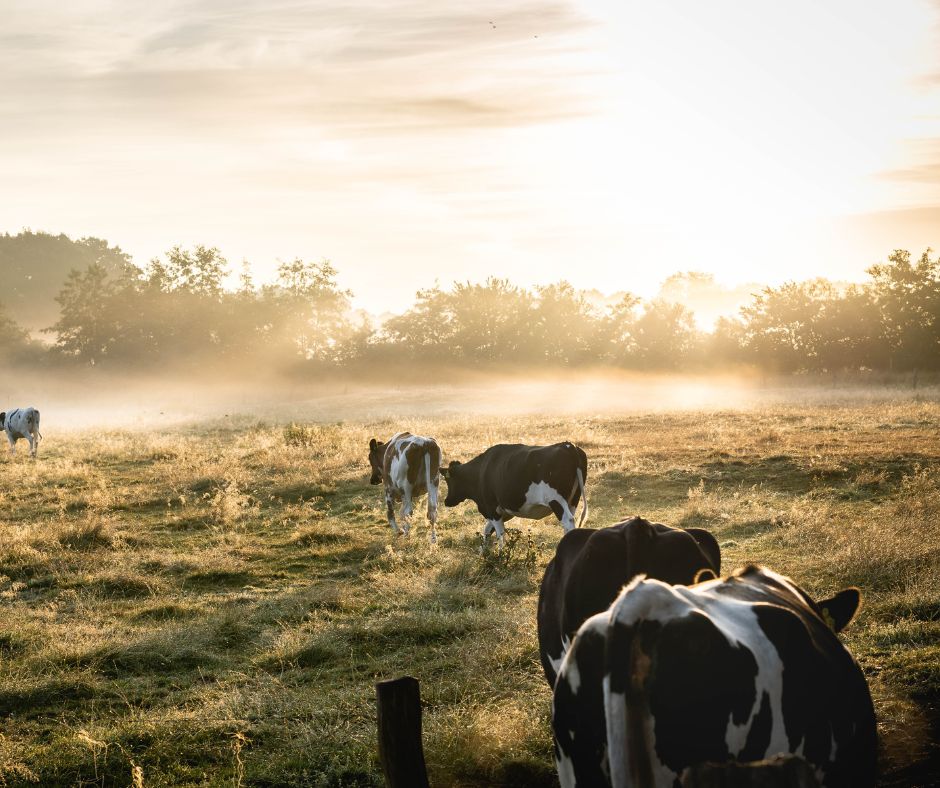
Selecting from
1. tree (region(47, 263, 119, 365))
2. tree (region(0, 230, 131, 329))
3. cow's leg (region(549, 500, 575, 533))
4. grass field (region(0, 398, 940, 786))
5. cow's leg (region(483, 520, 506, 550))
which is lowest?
grass field (region(0, 398, 940, 786))

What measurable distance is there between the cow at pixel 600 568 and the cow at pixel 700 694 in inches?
62.2

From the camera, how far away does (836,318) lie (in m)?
58.3

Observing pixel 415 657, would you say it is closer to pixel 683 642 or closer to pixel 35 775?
pixel 35 775

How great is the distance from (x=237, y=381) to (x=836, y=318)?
4734cm

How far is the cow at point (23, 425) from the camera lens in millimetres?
25297

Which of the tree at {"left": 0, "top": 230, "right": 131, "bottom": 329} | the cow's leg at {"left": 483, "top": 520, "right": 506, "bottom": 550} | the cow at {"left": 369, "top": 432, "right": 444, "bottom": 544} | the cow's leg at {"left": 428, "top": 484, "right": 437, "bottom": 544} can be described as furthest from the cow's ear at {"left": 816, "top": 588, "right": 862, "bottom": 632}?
the tree at {"left": 0, "top": 230, "right": 131, "bottom": 329}

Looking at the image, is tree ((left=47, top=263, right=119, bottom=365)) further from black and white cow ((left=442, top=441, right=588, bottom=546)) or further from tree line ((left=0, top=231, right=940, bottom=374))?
black and white cow ((left=442, top=441, right=588, bottom=546))

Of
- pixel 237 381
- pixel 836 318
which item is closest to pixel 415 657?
pixel 836 318

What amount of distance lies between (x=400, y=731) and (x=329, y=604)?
18.8 ft

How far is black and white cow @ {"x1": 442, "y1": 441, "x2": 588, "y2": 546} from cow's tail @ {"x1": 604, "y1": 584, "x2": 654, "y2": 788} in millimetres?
7978

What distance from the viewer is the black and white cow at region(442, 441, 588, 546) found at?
11031mm

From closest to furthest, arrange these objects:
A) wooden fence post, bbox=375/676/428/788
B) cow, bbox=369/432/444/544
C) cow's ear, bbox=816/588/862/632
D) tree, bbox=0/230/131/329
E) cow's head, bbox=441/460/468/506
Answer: wooden fence post, bbox=375/676/428/788 → cow's ear, bbox=816/588/862/632 → cow's head, bbox=441/460/468/506 → cow, bbox=369/432/444/544 → tree, bbox=0/230/131/329

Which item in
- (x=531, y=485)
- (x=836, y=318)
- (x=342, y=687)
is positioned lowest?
(x=342, y=687)

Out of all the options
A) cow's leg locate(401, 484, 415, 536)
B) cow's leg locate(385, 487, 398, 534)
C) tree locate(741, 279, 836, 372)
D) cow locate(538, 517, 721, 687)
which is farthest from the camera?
tree locate(741, 279, 836, 372)
